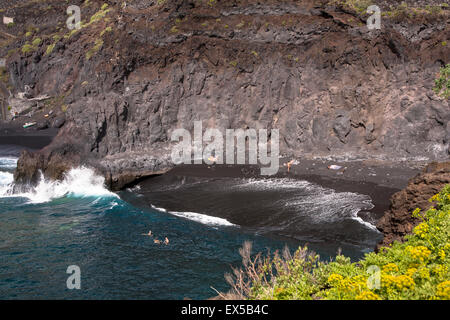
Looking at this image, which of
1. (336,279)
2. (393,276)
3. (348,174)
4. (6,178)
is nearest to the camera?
(393,276)

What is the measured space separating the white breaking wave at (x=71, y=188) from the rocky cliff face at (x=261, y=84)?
96 centimetres

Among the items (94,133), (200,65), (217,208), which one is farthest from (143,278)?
(200,65)

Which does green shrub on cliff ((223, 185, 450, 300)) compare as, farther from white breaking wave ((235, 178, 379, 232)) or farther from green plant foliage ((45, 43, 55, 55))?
green plant foliage ((45, 43, 55, 55))

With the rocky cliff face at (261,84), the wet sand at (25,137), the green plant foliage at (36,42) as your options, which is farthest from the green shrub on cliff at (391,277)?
the green plant foliage at (36,42)

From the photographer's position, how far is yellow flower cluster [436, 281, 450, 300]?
8.06 meters

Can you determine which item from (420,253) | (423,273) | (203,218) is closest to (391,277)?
(423,273)

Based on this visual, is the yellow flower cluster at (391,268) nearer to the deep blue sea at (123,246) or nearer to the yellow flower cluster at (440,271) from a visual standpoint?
the yellow flower cluster at (440,271)

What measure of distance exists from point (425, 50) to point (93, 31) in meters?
53.6

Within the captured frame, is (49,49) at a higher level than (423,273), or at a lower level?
higher

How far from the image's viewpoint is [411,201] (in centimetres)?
1697

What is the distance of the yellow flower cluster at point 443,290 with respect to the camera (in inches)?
317

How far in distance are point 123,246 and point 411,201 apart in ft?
56.3

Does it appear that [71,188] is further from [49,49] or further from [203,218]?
[49,49]

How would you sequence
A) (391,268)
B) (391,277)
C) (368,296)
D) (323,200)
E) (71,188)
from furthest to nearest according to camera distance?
(71,188), (323,200), (391,268), (391,277), (368,296)
